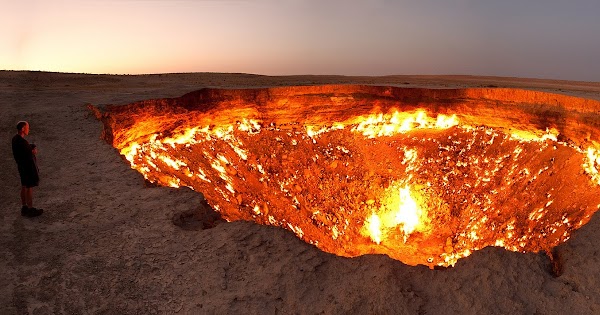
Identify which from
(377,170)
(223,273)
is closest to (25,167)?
(223,273)

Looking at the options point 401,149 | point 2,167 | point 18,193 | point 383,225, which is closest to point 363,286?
point 18,193

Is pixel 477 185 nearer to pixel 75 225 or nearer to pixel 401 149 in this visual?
pixel 401 149

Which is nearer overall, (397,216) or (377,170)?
(397,216)

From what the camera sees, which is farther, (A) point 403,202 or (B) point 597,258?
(A) point 403,202

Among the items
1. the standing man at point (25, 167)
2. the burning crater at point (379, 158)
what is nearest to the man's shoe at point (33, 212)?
the standing man at point (25, 167)

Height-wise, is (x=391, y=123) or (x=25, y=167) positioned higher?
(x=25, y=167)

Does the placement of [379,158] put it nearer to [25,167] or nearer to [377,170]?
[377,170]
